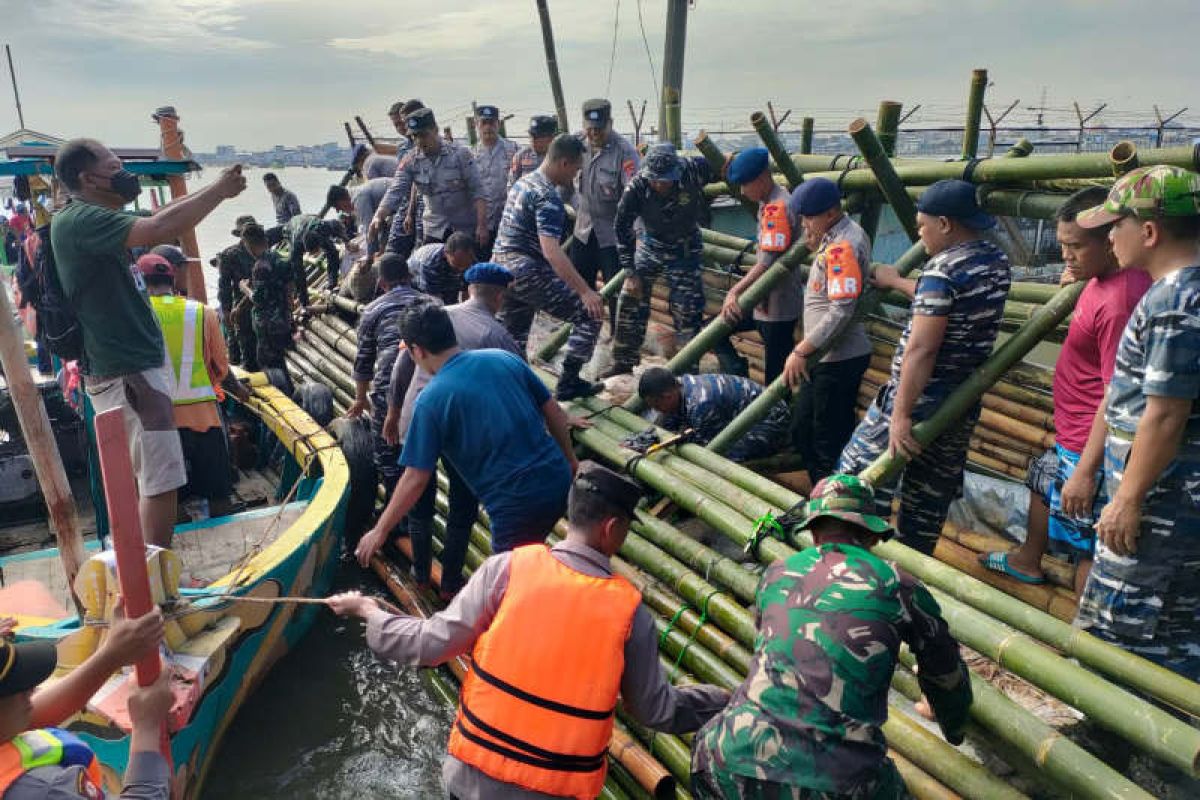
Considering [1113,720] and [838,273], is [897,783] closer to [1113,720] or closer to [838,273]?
[1113,720]

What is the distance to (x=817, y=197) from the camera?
181 inches

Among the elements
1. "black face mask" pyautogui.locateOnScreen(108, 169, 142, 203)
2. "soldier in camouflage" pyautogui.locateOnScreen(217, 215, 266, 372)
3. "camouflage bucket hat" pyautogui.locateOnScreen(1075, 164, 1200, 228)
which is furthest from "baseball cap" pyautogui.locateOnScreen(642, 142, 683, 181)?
"soldier in camouflage" pyautogui.locateOnScreen(217, 215, 266, 372)

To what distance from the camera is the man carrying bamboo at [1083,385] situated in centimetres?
337

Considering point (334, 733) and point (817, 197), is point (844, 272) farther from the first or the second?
point (334, 733)

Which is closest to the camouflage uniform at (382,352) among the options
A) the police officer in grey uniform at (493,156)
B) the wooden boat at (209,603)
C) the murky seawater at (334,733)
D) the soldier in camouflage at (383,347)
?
the soldier in camouflage at (383,347)

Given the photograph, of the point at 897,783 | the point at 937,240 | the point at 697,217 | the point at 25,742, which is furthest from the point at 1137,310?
the point at 697,217

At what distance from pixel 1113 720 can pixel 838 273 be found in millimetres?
2541

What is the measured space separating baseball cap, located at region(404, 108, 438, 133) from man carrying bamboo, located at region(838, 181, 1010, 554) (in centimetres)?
506

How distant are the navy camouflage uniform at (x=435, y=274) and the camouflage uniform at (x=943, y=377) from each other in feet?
13.1

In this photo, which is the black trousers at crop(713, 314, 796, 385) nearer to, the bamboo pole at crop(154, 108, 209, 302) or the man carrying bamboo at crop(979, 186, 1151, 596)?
the man carrying bamboo at crop(979, 186, 1151, 596)

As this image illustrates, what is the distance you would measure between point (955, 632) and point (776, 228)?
3.13 metres

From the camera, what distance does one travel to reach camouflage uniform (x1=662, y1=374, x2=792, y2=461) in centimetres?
545

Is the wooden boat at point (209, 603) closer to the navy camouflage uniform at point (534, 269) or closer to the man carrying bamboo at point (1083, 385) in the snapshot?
the navy camouflage uniform at point (534, 269)

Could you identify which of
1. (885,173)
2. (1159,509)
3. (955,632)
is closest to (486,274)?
(885,173)
